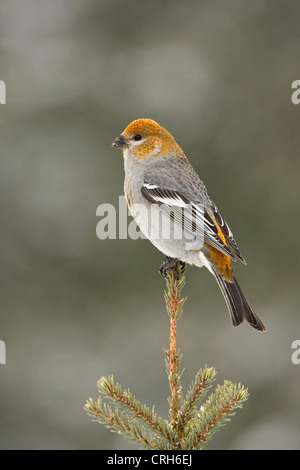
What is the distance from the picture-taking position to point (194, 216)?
11.5 ft

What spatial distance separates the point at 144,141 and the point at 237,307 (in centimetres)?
129

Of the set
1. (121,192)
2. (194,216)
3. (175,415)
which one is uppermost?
(121,192)

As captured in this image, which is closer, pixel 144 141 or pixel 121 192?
pixel 144 141

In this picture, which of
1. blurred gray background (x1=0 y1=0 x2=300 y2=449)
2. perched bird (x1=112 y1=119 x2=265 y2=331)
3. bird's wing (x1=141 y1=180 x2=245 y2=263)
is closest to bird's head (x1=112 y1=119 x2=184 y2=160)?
perched bird (x1=112 y1=119 x2=265 y2=331)

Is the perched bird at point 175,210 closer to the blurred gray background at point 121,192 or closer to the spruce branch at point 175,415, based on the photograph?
the spruce branch at point 175,415

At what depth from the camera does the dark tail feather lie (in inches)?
124

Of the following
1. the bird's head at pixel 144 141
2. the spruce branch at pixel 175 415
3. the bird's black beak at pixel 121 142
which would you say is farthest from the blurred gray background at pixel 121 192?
the spruce branch at pixel 175 415

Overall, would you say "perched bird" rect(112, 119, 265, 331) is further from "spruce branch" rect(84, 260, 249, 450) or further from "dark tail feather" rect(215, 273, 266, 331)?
"spruce branch" rect(84, 260, 249, 450)

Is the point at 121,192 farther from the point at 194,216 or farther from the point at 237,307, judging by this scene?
the point at 237,307

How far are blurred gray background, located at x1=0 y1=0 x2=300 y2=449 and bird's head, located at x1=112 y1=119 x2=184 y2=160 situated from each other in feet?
5.88

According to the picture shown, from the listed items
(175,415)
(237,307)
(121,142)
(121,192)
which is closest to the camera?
(175,415)

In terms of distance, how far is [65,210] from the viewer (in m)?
5.77

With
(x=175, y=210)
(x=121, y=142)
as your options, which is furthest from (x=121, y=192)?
(x=175, y=210)
